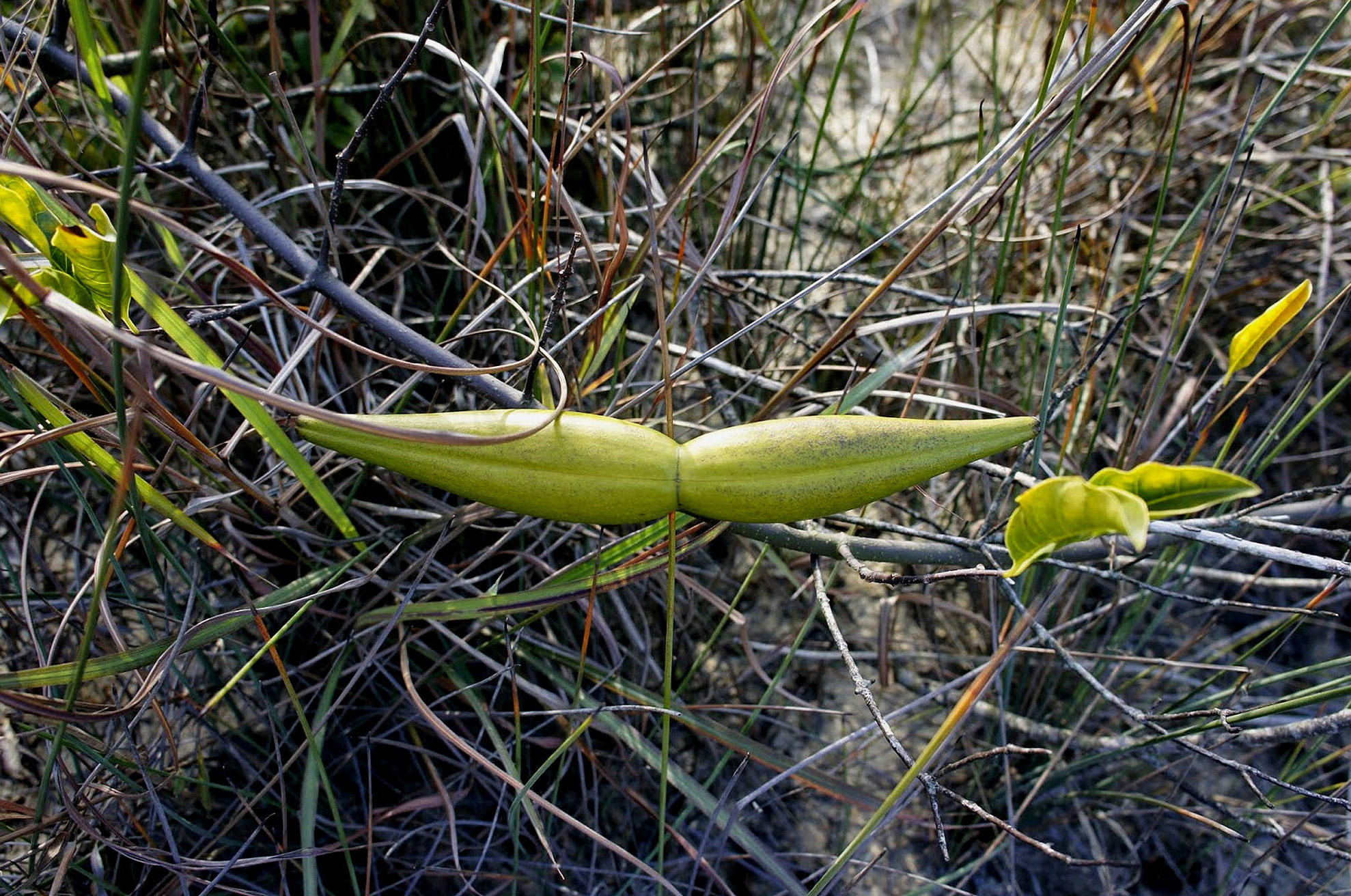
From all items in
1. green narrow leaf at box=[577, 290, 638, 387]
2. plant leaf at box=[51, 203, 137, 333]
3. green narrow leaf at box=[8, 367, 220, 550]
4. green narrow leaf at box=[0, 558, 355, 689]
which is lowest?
green narrow leaf at box=[0, 558, 355, 689]

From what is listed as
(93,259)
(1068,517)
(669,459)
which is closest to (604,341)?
(669,459)

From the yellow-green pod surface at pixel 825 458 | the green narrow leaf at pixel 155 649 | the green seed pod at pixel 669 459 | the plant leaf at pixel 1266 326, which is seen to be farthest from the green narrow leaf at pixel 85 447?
the plant leaf at pixel 1266 326

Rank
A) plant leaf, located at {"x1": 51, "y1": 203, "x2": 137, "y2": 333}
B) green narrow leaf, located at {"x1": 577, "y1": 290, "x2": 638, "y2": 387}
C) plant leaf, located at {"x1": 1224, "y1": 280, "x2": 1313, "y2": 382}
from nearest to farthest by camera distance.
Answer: plant leaf, located at {"x1": 51, "y1": 203, "x2": 137, "y2": 333} → plant leaf, located at {"x1": 1224, "y1": 280, "x2": 1313, "y2": 382} → green narrow leaf, located at {"x1": 577, "y1": 290, "x2": 638, "y2": 387}

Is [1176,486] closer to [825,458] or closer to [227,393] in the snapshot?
[825,458]

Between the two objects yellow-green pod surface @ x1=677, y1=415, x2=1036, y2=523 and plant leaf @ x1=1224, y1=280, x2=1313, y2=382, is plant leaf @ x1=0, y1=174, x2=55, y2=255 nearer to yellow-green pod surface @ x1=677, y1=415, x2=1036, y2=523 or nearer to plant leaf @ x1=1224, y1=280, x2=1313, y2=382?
yellow-green pod surface @ x1=677, y1=415, x2=1036, y2=523

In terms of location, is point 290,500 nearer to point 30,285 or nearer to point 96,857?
point 96,857

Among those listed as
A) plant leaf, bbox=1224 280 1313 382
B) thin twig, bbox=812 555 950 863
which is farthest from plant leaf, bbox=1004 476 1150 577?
plant leaf, bbox=1224 280 1313 382
